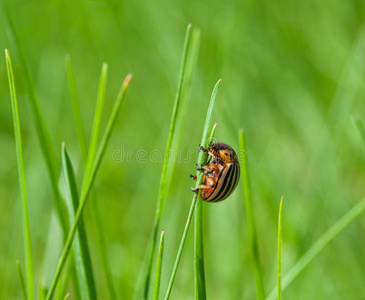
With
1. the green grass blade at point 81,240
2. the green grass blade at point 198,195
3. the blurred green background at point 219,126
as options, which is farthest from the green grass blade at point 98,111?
the blurred green background at point 219,126

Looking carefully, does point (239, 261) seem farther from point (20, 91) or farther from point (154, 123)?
point (20, 91)

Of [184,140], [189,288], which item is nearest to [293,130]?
[184,140]

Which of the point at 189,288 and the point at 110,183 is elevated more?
the point at 110,183

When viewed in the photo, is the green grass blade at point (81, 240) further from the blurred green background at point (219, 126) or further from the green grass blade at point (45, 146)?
the blurred green background at point (219, 126)

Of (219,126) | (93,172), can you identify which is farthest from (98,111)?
(219,126)

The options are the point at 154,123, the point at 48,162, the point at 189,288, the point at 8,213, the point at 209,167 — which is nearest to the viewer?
the point at 48,162

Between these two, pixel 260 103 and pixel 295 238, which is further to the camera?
pixel 260 103

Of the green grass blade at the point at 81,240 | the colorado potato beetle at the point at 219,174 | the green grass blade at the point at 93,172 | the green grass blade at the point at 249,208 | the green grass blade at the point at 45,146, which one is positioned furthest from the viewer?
the colorado potato beetle at the point at 219,174

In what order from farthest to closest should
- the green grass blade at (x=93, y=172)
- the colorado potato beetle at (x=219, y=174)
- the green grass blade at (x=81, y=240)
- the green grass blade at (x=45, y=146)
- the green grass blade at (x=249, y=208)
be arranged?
the colorado potato beetle at (x=219, y=174)
the green grass blade at (x=45, y=146)
the green grass blade at (x=249, y=208)
the green grass blade at (x=81, y=240)
the green grass blade at (x=93, y=172)
